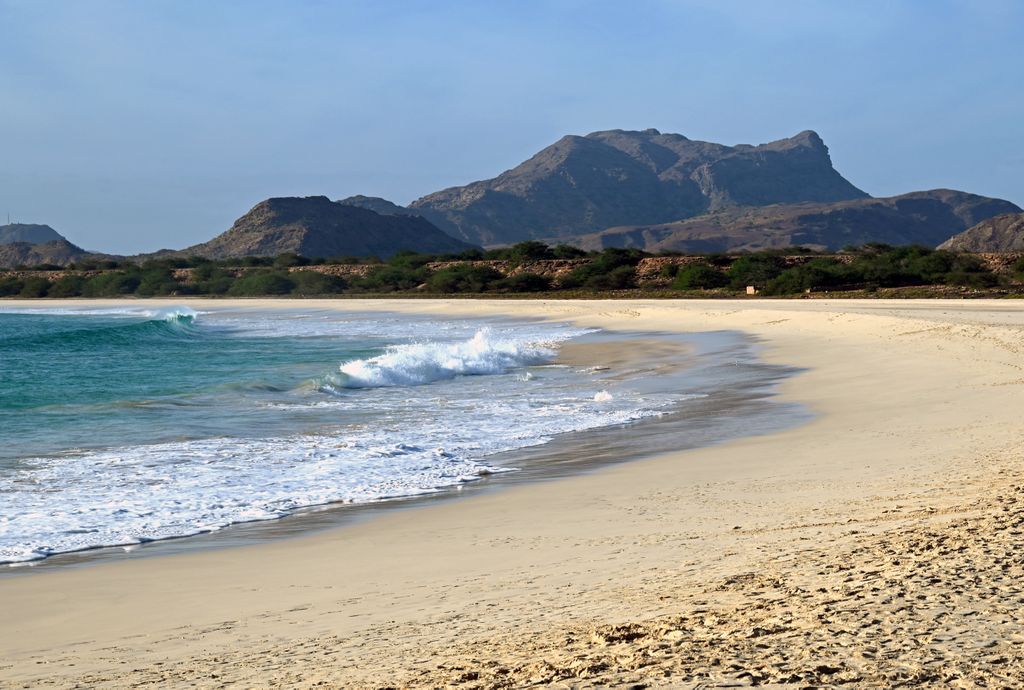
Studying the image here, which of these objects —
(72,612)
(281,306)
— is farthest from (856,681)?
(281,306)

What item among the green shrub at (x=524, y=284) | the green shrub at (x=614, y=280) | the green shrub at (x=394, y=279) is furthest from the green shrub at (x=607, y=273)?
the green shrub at (x=394, y=279)

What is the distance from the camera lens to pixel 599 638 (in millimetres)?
4082

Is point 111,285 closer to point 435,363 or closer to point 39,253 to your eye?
point 435,363

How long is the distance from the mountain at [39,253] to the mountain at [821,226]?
74.8 metres

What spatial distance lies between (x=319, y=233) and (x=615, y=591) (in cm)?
13081

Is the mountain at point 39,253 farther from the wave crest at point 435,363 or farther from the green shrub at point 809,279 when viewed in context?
the wave crest at point 435,363

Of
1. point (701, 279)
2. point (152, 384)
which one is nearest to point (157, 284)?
point (701, 279)

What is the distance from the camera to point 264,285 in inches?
2800

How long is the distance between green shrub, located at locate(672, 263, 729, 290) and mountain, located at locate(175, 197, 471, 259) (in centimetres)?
8145

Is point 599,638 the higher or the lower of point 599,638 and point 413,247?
the lower

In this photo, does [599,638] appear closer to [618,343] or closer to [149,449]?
[149,449]

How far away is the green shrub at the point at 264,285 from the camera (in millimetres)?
70875

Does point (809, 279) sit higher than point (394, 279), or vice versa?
point (394, 279)

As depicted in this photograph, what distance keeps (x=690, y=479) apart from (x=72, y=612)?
4.98m
